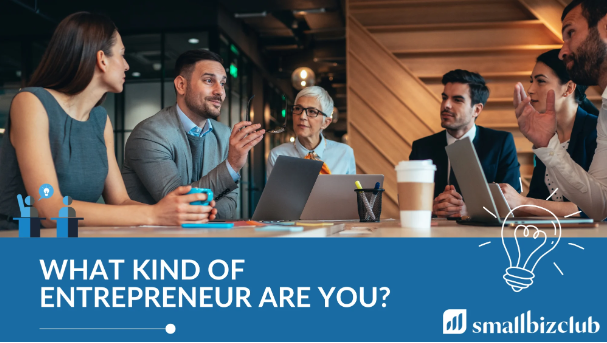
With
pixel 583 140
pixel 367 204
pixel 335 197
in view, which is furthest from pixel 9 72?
pixel 583 140

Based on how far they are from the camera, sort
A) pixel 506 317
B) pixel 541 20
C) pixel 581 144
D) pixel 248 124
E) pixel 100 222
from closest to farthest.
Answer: pixel 506 317 → pixel 100 222 → pixel 248 124 → pixel 581 144 → pixel 541 20

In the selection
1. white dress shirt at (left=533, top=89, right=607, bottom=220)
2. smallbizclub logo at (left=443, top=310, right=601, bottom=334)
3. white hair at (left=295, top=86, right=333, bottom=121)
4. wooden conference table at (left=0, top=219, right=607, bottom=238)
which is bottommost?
smallbizclub logo at (left=443, top=310, right=601, bottom=334)

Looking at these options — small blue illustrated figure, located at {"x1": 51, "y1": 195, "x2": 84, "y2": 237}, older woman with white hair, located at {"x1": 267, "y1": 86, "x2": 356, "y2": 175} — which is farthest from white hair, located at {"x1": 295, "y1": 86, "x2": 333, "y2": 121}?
small blue illustrated figure, located at {"x1": 51, "y1": 195, "x2": 84, "y2": 237}

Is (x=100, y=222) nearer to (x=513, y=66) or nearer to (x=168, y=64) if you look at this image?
(x=513, y=66)

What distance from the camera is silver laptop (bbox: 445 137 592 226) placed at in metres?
1.17

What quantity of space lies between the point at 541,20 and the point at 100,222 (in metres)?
4.50

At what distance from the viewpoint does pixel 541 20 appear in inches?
177

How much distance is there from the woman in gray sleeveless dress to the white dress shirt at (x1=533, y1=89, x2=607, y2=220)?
1.18 metres

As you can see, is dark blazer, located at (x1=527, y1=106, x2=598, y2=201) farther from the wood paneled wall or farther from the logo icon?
the wood paneled wall

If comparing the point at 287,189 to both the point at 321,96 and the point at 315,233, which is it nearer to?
the point at 315,233

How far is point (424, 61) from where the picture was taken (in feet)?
15.7

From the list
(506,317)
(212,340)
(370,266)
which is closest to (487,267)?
(506,317)

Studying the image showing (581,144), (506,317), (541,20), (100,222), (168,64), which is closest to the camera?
(506,317)

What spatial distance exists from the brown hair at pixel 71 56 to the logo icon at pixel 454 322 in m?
1.52
